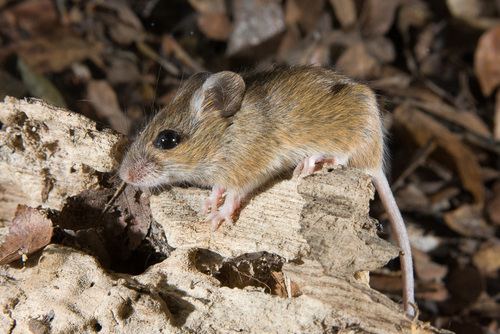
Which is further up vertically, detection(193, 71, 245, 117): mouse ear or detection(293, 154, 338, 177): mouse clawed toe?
detection(193, 71, 245, 117): mouse ear

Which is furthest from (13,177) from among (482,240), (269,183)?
(482,240)

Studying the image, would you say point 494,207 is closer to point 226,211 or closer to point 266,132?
point 266,132

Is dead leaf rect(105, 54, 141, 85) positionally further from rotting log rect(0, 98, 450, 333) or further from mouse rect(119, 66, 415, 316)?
rotting log rect(0, 98, 450, 333)

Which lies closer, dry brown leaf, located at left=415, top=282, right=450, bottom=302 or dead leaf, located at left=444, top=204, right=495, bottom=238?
dry brown leaf, located at left=415, top=282, right=450, bottom=302

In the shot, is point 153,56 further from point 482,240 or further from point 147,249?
point 482,240

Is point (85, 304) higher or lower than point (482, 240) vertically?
higher

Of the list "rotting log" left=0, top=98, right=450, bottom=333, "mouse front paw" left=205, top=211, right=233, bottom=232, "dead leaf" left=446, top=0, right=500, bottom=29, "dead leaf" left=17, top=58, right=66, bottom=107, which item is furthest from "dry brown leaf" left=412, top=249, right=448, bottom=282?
"dead leaf" left=17, top=58, right=66, bottom=107

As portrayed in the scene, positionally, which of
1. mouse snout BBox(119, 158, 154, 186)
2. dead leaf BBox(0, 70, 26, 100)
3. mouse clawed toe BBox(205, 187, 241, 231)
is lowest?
dead leaf BBox(0, 70, 26, 100)
